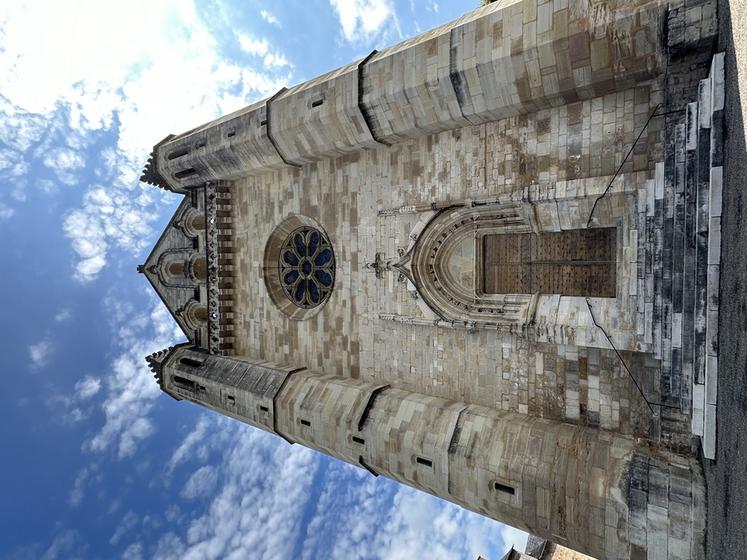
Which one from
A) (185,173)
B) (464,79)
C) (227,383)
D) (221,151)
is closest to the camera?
(464,79)

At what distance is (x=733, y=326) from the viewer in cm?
627

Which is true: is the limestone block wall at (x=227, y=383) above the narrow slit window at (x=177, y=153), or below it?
below

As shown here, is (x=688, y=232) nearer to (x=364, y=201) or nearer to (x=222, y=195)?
(x=364, y=201)

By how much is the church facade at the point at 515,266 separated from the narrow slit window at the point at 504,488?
24 millimetres

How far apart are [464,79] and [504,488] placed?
7.95 meters

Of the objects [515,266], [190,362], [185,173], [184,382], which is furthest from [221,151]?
[515,266]

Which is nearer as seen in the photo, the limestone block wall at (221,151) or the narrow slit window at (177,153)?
the limestone block wall at (221,151)

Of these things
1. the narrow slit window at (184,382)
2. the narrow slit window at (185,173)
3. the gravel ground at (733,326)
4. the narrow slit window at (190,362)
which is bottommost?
the narrow slit window at (184,382)

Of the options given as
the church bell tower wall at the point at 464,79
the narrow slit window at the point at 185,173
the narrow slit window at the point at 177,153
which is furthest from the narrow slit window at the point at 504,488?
the narrow slit window at the point at 177,153

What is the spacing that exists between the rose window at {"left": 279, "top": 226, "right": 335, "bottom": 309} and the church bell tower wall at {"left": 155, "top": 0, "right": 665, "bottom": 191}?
2308mm

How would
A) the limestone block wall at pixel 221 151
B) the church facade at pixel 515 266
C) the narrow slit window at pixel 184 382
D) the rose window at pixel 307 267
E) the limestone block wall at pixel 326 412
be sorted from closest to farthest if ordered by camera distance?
the church facade at pixel 515 266, the limestone block wall at pixel 326 412, the limestone block wall at pixel 221 151, the rose window at pixel 307 267, the narrow slit window at pixel 184 382

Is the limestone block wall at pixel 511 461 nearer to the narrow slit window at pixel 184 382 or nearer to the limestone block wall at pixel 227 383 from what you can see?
the limestone block wall at pixel 227 383

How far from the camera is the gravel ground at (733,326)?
231 inches

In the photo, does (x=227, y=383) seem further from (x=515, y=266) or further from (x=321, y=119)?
(x=515, y=266)
